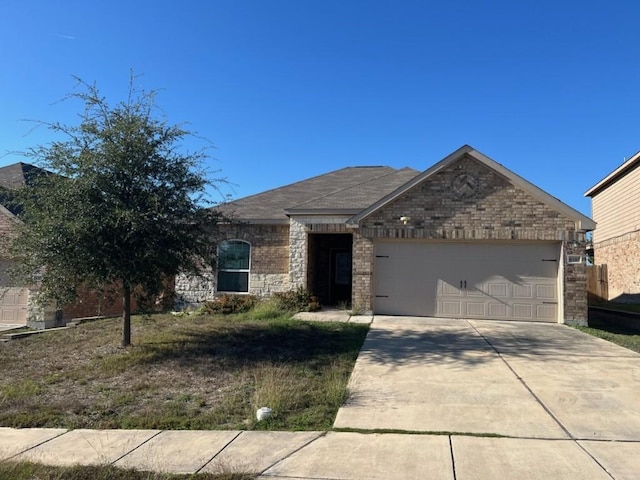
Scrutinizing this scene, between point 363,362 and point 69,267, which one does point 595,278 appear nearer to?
point 363,362

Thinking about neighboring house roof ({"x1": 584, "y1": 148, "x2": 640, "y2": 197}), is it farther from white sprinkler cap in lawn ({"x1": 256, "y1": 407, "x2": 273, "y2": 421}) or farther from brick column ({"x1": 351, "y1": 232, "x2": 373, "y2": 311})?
white sprinkler cap in lawn ({"x1": 256, "y1": 407, "x2": 273, "y2": 421})

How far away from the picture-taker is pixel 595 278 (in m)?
23.3

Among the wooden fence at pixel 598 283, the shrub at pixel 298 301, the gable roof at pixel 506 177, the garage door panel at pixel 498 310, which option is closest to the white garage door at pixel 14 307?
the shrub at pixel 298 301

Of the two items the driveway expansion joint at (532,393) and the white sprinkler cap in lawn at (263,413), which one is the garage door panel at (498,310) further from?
the white sprinkler cap in lawn at (263,413)

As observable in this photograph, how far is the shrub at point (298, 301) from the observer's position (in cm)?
1476

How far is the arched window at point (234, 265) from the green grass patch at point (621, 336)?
34.0 feet

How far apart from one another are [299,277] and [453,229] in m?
5.19

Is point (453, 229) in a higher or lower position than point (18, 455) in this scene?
higher

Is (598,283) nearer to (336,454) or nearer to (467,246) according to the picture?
(467,246)

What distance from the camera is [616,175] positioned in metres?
22.4

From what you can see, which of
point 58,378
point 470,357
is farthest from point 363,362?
point 58,378

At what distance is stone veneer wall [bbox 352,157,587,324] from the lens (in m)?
13.1

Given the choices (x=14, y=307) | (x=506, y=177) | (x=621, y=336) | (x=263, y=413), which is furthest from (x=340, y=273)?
(x=263, y=413)

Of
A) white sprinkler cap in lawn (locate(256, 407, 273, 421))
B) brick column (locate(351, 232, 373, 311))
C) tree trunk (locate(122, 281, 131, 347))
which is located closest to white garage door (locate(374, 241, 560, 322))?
brick column (locate(351, 232, 373, 311))
